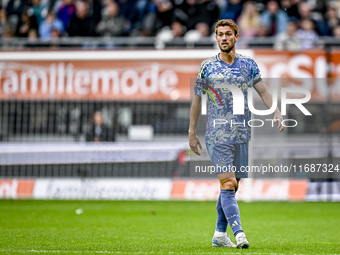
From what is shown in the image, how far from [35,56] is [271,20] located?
556 cm

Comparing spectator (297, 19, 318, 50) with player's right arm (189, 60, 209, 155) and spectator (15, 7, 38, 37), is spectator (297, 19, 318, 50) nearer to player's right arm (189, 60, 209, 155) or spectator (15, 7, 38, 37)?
spectator (15, 7, 38, 37)

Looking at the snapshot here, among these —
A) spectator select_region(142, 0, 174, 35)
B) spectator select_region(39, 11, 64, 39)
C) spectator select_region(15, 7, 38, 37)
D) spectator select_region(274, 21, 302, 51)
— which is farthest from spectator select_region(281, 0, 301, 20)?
spectator select_region(15, 7, 38, 37)

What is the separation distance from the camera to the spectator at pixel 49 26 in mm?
16984

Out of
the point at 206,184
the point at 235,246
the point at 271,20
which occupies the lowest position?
the point at 206,184

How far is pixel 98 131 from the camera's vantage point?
46.6 ft

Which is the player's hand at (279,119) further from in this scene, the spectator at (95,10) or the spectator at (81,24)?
the spectator at (95,10)

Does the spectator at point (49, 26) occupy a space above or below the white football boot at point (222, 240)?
above

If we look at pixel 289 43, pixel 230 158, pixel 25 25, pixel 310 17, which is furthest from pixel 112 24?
pixel 230 158

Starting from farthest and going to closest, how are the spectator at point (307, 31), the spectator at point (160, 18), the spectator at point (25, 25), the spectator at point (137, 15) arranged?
Answer: the spectator at point (25, 25) < the spectator at point (137, 15) < the spectator at point (160, 18) < the spectator at point (307, 31)

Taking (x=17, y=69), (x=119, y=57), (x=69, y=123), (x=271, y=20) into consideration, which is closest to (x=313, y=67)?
(x=271, y=20)

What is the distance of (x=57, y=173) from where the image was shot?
14.3 m

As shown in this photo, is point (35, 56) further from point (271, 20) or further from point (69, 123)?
point (271, 20)

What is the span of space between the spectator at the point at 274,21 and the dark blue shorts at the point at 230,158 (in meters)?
9.40

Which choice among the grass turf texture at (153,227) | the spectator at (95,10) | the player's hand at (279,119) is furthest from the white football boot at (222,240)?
the spectator at (95,10)
